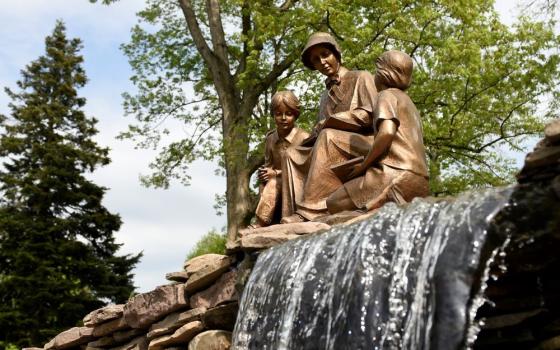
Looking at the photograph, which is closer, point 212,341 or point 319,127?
point 212,341

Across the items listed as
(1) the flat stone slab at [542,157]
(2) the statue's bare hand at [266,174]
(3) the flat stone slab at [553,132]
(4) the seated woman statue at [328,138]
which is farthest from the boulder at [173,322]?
(3) the flat stone slab at [553,132]

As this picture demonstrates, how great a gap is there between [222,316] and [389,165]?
6.12 feet

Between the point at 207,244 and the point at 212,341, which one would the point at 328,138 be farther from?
the point at 207,244

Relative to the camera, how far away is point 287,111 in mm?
7938

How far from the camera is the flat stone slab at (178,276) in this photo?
25.7ft

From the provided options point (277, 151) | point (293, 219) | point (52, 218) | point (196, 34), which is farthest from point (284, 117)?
point (52, 218)

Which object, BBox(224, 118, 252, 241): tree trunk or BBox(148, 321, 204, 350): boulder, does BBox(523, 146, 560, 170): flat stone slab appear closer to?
BBox(148, 321, 204, 350): boulder

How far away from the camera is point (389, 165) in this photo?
6.64 m

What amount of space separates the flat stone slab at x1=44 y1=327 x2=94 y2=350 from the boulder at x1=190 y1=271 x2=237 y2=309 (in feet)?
7.84

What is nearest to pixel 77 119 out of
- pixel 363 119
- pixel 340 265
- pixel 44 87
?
pixel 44 87

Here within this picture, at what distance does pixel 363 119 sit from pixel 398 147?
628 millimetres

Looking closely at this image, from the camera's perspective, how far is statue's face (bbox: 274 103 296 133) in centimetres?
791

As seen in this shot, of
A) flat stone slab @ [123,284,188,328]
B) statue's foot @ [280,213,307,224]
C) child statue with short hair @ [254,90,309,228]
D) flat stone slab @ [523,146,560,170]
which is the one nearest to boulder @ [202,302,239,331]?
flat stone slab @ [123,284,188,328]

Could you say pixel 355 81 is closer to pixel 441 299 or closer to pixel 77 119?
pixel 441 299
